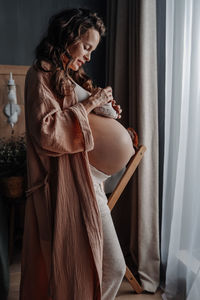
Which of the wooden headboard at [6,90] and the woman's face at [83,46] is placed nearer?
the woman's face at [83,46]

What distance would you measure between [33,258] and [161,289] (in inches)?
37.8

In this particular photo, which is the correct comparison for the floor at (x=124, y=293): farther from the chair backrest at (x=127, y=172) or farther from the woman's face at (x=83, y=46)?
the woman's face at (x=83, y=46)

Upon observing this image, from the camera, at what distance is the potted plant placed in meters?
2.03

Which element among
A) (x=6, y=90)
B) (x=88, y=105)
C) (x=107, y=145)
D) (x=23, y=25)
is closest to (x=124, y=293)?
(x=107, y=145)

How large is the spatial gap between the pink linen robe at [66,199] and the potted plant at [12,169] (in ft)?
2.52

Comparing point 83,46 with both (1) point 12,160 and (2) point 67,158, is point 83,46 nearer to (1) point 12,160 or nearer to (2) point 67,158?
(2) point 67,158

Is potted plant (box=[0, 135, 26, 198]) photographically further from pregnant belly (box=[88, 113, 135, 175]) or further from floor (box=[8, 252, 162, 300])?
pregnant belly (box=[88, 113, 135, 175])

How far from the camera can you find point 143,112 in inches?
72.5

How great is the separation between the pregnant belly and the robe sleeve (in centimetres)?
14

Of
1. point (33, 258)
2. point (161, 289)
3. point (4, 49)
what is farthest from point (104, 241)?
point (4, 49)

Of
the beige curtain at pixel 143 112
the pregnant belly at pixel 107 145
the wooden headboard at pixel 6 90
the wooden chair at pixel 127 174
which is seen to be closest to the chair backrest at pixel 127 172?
the wooden chair at pixel 127 174

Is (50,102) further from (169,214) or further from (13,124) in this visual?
(13,124)

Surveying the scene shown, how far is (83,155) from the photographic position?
49.1 inches

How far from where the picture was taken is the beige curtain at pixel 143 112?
1.82 metres
